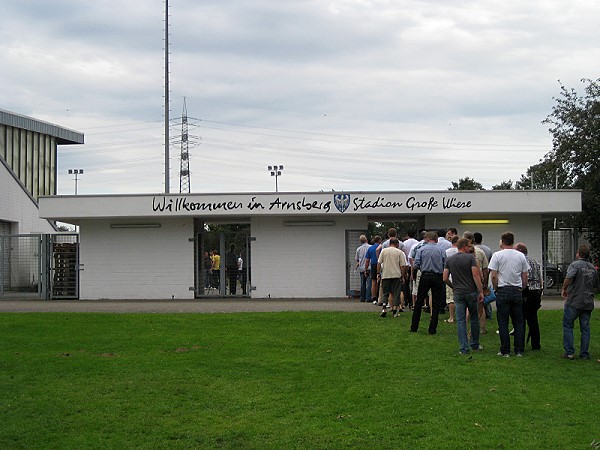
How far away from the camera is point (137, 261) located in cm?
2547

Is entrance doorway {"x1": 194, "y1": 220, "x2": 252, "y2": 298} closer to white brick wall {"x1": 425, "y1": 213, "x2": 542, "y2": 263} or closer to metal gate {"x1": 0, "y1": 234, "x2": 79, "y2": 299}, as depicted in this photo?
metal gate {"x1": 0, "y1": 234, "x2": 79, "y2": 299}

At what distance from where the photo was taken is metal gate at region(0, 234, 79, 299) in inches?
1019

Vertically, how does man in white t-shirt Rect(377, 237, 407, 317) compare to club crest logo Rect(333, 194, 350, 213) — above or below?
below

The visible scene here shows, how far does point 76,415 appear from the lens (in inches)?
349

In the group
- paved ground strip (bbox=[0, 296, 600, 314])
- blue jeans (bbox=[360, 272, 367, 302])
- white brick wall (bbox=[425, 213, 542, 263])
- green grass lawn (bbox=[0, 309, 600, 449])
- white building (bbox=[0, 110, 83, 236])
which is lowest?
green grass lawn (bbox=[0, 309, 600, 449])

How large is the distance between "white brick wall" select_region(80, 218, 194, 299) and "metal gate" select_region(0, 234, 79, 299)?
494 millimetres

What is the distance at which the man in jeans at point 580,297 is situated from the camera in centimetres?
1208

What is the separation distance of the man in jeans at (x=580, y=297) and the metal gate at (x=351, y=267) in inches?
496

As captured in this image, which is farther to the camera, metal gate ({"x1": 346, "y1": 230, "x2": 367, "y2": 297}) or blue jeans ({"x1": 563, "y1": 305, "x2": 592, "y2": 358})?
metal gate ({"x1": 346, "y1": 230, "x2": 367, "y2": 297})

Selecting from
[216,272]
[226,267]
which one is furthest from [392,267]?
[216,272]

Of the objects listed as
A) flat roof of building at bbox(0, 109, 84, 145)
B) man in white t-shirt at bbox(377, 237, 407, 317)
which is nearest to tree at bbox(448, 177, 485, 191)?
flat roof of building at bbox(0, 109, 84, 145)

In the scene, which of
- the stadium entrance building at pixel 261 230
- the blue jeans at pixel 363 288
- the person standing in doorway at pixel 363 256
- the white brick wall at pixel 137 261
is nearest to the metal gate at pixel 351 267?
the stadium entrance building at pixel 261 230

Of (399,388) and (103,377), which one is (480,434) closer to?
(399,388)

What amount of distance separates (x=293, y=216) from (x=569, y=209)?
28.1ft
